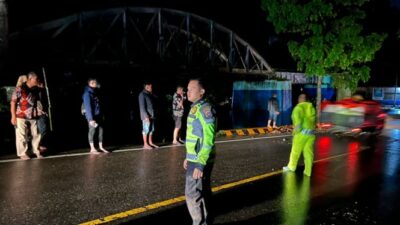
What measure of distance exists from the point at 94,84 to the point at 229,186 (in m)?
4.52

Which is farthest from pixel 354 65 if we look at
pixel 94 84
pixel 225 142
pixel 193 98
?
pixel 193 98

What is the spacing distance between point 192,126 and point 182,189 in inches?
99.6

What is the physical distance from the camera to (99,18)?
14.5m

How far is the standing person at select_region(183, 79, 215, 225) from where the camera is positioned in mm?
4004

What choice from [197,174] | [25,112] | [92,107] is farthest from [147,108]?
[197,174]

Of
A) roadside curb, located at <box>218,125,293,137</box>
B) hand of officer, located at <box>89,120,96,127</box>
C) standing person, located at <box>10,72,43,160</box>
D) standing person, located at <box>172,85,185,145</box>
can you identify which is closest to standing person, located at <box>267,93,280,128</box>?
roadside curb, located at <box>218,125,293,137</box>

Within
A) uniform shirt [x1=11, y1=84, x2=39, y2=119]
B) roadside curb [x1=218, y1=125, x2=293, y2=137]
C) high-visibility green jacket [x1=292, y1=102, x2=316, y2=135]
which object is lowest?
roadside curb [x1=218, y1=125, x2=293, y2=137]

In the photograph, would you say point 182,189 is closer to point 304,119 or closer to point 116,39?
point 304,119

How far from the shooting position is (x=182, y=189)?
6328 millimetres

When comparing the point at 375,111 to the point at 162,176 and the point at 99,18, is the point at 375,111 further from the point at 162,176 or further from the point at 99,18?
the point at 99,18

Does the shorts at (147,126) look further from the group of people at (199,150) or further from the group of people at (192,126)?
the group of people at (199,150)

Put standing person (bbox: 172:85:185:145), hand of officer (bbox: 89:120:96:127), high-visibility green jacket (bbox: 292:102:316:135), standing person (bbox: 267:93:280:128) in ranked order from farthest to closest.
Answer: standing person (bbox: 267:93:280:128)
standing person (bbox: 172:85:185:145)
hand of officer (bbox: 89:120:96:127)
high-visibility green jacket (bbox: 292:102:316:135)

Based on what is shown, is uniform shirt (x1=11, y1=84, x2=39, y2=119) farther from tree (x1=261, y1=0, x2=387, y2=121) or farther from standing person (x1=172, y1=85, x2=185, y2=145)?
tree (x1=261, y1=0, x2=387, y2=121)

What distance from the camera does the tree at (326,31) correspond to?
49.9ft
